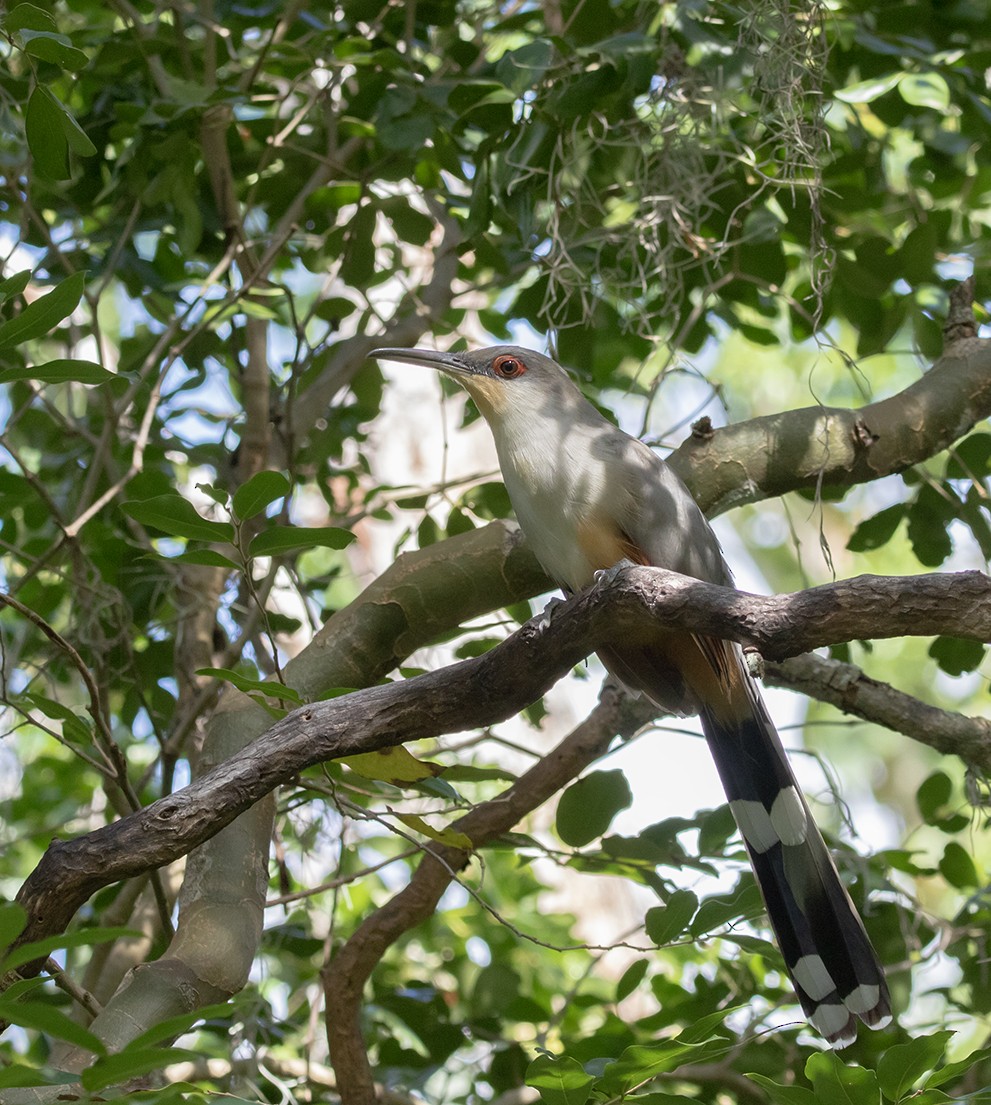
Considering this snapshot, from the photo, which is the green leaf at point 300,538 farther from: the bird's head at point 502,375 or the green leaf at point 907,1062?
the bird's head at point 502,375

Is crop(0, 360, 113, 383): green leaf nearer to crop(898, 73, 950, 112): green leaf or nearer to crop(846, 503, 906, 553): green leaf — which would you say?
crop(898, 73, 950, 112): green leaf

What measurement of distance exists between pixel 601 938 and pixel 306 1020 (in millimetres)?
4915

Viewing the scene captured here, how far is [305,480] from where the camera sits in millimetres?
4145

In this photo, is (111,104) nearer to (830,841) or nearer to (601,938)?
(830,841)

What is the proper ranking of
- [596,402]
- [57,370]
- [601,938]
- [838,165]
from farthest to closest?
1. [601,938]
2. [596,402]
3. [838,165]
4. [57,370]

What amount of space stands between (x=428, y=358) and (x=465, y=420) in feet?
1.64

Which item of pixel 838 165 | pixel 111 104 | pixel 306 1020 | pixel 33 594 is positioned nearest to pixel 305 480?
pixel 33 594

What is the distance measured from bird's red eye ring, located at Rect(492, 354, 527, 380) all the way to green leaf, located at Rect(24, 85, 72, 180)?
1.44 meters

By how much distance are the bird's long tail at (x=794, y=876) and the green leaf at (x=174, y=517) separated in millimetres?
1467

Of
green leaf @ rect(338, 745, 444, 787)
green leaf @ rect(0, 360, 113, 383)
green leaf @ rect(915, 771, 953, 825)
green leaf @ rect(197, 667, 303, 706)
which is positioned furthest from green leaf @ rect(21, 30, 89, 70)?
green leaf @ rect(915, 771, 953, 825)

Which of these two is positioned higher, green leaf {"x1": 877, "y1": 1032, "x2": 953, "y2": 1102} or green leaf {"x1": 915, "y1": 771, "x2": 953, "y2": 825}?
green leaf {"x1": 915, "y1": 771, "x2": 953, "y2": 825}

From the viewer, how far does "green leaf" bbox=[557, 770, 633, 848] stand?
121 inches

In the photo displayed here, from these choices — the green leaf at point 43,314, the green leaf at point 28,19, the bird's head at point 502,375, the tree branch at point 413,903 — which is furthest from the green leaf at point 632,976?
the green leaf at point 28,19

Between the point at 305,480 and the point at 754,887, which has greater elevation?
the point at 305,480
